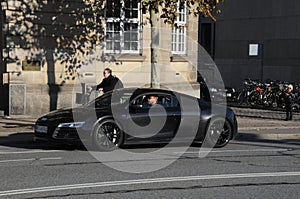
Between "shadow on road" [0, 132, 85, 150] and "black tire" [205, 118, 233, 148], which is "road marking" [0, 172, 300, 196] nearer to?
"black tire" [205, 118, 233, 148]

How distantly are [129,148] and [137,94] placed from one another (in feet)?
3.86

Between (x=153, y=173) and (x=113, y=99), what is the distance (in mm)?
3722

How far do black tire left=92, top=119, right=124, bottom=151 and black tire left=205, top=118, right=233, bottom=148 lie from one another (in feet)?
6.84

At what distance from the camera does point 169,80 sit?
22062 mm

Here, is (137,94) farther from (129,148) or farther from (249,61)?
(249,61)

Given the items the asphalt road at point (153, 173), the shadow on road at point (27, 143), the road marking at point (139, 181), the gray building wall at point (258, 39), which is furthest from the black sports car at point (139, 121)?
the gray building wall at point (258, 39)

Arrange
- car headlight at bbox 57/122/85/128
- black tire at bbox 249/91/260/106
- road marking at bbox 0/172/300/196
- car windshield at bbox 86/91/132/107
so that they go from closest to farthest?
road marking at bbox 0/172/300/196
car headlight at bbox 57/122/85/128
car windshield at bbox 86/91/132/107
black tire at bbox 249/91/260/106

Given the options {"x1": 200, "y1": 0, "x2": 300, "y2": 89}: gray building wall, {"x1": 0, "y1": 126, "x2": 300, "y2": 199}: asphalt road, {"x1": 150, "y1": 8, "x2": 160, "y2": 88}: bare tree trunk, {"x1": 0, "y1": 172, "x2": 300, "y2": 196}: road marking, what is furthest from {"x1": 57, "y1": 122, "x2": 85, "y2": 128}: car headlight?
{"x1": 200, "y1": 0, "x2": 300, "y2": 89}: gray building wall

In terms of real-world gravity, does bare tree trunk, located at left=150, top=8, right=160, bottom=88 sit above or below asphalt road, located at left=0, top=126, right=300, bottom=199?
above

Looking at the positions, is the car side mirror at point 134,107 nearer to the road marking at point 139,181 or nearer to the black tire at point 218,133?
the black tire at point 218,133

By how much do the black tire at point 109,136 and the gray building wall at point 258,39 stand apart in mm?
19655

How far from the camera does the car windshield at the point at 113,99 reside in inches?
532

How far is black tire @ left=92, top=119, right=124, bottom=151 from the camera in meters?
12.9

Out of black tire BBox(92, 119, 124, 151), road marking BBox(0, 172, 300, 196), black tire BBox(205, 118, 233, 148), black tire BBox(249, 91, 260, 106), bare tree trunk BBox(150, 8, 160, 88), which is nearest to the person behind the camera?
road marking BBox(0, 172, 300, 196)
